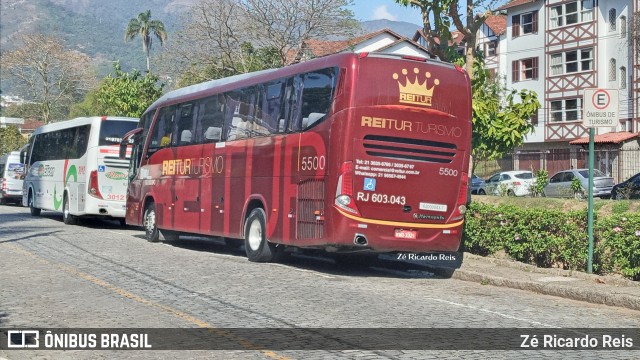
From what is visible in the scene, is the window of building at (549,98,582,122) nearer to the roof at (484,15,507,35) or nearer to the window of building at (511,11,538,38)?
the window of building at (511,11,538,38)

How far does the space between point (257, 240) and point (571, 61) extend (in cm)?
4593

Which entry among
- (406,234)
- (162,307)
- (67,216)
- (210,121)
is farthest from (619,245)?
(67,216)

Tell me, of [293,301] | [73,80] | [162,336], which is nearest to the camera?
[162,336]

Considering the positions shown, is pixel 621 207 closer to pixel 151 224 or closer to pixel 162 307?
pixel 162 307

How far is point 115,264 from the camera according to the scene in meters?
16.8

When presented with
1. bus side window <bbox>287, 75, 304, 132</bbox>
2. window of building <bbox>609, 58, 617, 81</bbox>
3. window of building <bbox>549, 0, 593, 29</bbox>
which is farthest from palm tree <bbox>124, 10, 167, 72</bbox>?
bus side window <bbox>287, 75, 304, 132</bbox>

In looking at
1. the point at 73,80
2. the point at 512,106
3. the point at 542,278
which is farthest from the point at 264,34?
the point at 73,80

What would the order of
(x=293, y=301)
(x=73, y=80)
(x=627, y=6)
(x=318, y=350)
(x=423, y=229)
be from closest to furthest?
(x=318, y=350) < (x=293, y=301) < (x=423, y=229) < (x=627, y=6) < (x=73, y=80)

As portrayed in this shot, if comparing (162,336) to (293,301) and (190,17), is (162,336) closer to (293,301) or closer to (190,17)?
(293,301)

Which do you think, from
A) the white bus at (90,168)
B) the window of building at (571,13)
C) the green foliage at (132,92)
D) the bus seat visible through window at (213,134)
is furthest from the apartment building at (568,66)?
the bus seat visible through window at (213,134)

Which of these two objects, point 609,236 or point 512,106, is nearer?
point 609,236

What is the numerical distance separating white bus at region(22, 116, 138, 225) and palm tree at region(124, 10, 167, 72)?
270ft

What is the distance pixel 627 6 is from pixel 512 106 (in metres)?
39.4

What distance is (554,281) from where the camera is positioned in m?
14.3
